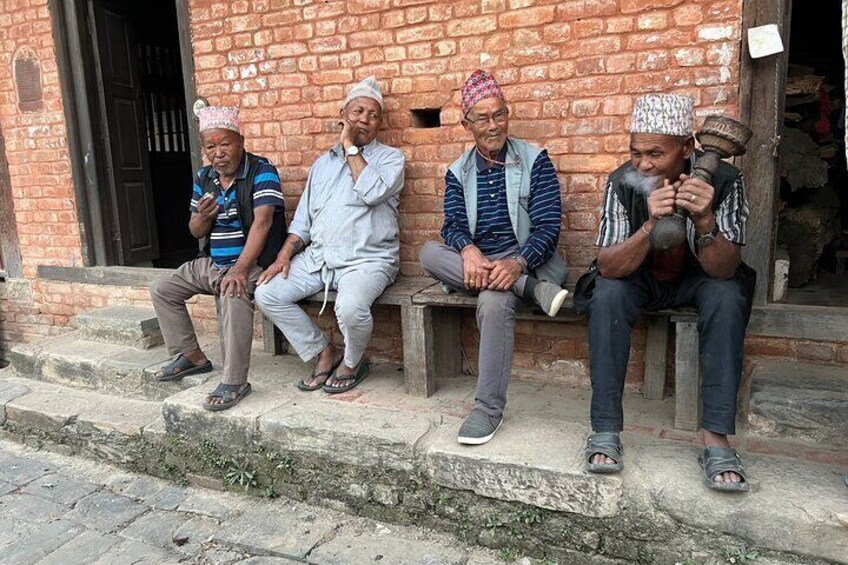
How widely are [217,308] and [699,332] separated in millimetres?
2798

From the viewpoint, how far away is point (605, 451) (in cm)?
262

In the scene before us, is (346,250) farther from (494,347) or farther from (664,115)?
(664,115)

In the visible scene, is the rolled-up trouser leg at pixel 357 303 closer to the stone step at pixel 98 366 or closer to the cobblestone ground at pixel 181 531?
the cobblestone ground at pixel 181 531

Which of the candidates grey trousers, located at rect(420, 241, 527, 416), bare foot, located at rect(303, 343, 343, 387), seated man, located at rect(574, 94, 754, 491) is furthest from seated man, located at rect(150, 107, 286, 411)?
seated man, located at rect(574, 94, 754, 491)

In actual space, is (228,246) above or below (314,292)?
above

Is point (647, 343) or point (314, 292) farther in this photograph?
point (314, 292)

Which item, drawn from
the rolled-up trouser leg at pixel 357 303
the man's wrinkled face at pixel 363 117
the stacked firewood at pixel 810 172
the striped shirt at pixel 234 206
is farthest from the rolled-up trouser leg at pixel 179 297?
the stacked firewood at pixel 810 172

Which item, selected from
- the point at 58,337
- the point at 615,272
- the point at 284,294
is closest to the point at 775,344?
the point at 615,272

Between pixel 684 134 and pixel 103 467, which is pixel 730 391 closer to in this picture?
pixel 684 134

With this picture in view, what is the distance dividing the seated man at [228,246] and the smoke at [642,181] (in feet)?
6.65

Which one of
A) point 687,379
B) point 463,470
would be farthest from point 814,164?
point 463,470

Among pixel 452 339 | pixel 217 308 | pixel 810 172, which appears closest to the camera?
pixel 452 339

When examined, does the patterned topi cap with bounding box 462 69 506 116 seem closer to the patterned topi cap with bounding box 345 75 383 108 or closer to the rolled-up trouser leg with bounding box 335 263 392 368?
the patterned topi cap with bounding box 345 75 383 108

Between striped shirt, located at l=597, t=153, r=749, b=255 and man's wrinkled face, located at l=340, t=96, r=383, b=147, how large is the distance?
149cm
